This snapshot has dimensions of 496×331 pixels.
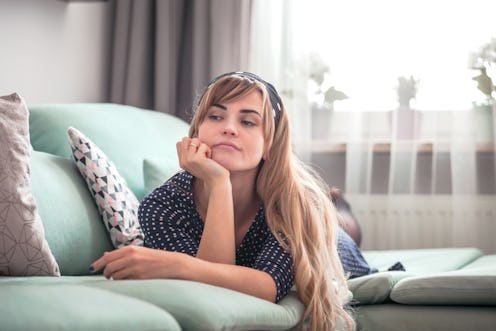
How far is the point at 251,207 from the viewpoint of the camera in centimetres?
179

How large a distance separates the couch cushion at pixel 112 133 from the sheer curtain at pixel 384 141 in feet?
2.65

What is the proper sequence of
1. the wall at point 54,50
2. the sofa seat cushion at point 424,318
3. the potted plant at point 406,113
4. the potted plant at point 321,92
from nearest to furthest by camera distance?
the sofa seat cushion at point 424,318, the wall at point 54,50, the potted plant at point 406,113, the potted plant at point 321,92

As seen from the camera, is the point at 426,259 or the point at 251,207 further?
the point at 426,259

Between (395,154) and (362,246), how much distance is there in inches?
16.6

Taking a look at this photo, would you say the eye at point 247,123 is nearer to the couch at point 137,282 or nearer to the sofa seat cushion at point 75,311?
the couch at point 137,282

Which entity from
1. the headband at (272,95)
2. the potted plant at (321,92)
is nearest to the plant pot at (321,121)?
the potted plant at (321,92)

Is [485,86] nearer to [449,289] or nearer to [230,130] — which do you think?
[449,289]

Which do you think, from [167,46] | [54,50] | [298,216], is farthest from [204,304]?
[167,46]

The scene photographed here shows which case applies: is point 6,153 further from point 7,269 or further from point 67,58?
point 67,58

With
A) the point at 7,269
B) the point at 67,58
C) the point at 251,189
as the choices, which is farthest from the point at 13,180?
the point at 67,58

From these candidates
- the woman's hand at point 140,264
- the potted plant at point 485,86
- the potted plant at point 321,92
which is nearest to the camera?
the woman's hand at point 140,264

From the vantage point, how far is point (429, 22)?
3242mm

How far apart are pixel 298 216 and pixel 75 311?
71cm

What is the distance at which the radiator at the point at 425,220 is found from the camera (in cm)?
319
